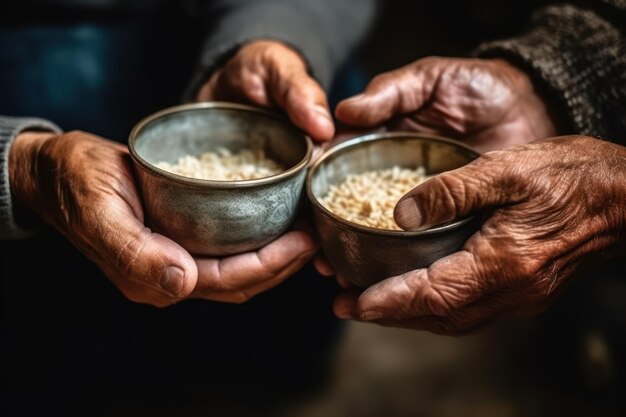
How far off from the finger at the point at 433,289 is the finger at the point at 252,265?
0.47ft

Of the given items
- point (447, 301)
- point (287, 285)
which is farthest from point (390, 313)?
point (287, 285)

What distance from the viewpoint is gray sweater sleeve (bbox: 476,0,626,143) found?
125 centimetres

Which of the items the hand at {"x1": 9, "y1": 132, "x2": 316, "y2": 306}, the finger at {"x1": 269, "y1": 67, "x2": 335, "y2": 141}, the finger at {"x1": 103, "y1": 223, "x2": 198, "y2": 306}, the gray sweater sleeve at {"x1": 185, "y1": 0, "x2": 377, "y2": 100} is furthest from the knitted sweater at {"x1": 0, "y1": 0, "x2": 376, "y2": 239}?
the finger at {"x1": 103, "y1": 223, "x2": 198, "y2": 306}

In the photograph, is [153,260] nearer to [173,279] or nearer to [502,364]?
[173,279]

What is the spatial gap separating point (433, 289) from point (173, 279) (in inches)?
14.8

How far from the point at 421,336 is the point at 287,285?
609 millimetres

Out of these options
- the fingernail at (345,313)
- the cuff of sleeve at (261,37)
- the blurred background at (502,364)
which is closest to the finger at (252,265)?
the fingernail at (345,313)

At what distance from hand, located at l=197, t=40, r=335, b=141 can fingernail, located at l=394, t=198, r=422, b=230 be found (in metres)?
0.26

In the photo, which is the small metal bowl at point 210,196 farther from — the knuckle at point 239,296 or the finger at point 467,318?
the finger at point 467,318

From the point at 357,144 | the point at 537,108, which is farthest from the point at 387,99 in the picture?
the point at 537,108

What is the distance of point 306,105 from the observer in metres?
1.17

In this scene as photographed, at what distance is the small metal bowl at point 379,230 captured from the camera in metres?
0.95

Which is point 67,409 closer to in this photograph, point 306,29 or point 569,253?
point 306,29

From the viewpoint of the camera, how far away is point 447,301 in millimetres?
999
